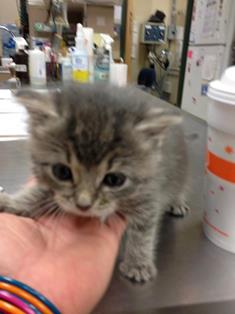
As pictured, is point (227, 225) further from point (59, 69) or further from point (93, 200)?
point (59, 69)

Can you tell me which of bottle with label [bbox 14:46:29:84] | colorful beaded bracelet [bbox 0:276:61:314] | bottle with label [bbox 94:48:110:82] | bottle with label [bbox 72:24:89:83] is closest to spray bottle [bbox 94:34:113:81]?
bottle with label [bbox 94:48:110:82]

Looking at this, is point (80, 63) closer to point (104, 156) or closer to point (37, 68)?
point (37, 68)

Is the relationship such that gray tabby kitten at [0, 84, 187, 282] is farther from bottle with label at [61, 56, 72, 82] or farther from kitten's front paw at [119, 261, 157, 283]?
bottle with label at [61, 56, 72, 82]

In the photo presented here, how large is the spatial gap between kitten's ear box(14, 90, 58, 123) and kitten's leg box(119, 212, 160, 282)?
32 cm

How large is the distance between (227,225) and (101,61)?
1.84 m

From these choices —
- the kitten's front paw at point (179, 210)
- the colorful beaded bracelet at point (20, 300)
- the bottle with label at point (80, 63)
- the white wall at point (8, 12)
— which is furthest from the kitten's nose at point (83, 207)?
the white wall at point (8, 12)

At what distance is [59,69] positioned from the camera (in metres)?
2.54

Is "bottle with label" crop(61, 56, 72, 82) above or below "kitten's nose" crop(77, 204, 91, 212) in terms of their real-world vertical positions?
above

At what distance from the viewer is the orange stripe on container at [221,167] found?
69cm

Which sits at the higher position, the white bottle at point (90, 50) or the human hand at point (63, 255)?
the white bottle at point (90, 50)

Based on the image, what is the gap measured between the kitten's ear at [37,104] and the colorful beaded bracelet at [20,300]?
33 cm

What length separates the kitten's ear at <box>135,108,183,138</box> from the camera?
663mm

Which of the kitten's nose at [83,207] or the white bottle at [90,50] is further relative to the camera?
the white bottle at [90,50]

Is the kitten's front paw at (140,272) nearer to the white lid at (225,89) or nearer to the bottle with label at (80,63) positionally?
the white lid at (225,89)
